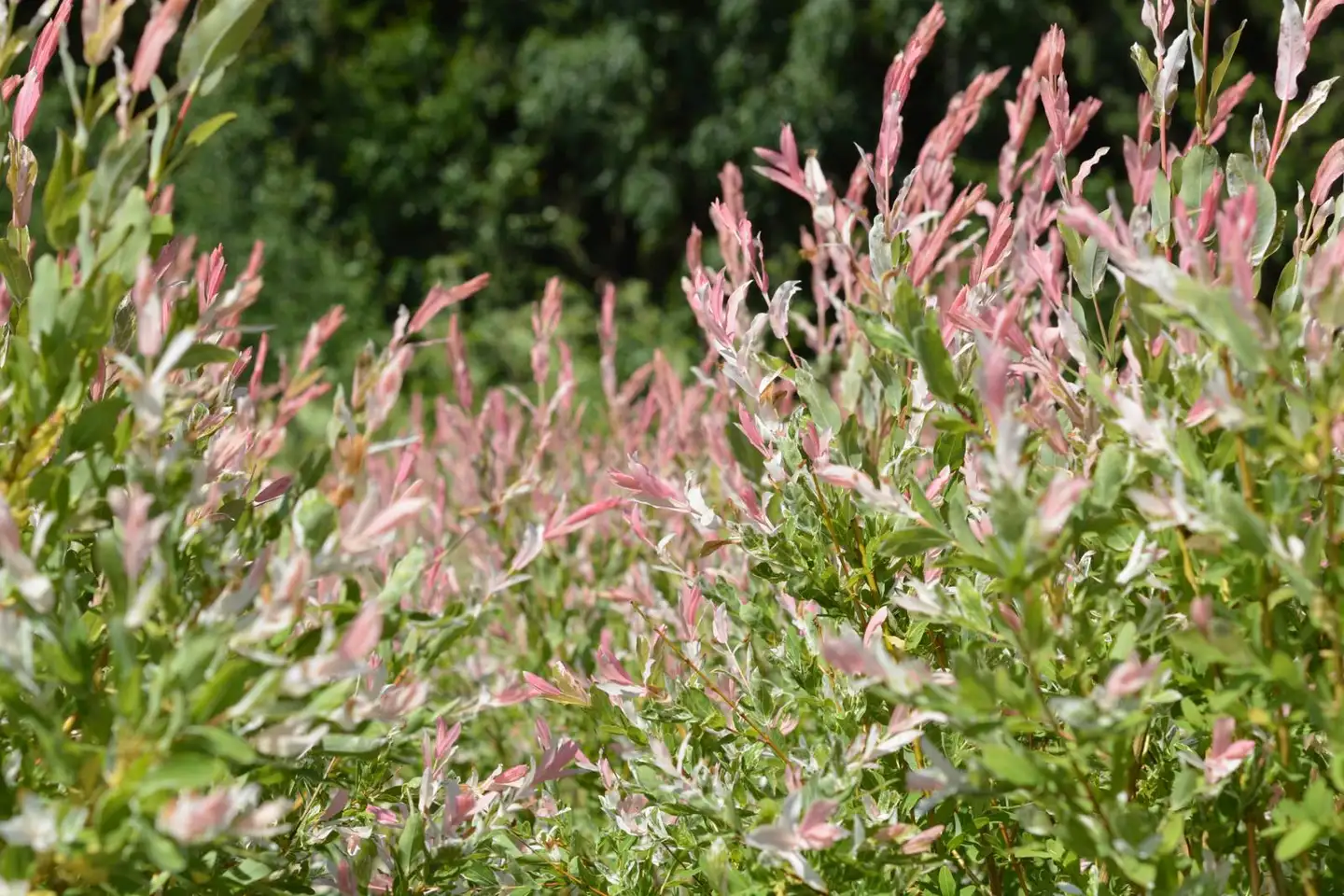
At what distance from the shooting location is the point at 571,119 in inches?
544

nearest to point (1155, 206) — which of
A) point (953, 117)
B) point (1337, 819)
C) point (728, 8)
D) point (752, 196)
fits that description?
point (953, 117)

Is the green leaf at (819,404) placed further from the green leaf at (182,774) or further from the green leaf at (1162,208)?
the green leaf at (182,774)

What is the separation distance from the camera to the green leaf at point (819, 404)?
1.26m

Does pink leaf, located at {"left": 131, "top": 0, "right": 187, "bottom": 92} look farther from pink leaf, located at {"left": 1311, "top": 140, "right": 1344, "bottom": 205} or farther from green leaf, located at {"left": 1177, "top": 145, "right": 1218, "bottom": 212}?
pink leaf, located at {"left": 1311, "top": 140, "right": 1344, "bottom": 205}

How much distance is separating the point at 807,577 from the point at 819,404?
0.21 meters

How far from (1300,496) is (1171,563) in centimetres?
17

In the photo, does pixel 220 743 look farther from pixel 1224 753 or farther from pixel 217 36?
pixel 1224 753

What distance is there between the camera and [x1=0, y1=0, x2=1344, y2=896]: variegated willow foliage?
909mm

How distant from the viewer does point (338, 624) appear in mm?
1068

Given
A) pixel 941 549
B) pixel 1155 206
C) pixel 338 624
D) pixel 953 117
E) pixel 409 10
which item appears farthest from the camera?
pixel 409 10

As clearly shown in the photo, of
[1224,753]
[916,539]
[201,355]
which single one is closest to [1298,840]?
[1224,753]

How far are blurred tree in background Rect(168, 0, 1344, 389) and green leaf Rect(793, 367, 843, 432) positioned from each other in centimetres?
942

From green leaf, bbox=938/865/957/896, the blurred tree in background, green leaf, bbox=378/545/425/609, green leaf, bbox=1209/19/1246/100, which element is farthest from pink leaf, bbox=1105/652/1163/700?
the blurred tree in background

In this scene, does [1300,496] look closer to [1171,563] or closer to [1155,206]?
[1171,563]
